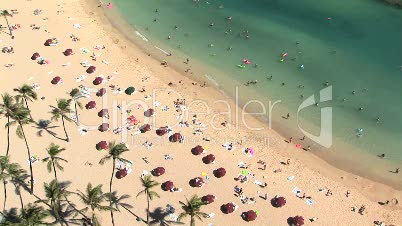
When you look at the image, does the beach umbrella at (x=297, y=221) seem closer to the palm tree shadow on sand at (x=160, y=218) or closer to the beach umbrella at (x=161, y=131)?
the palm tree shadow on sand at (x=160, y=218)

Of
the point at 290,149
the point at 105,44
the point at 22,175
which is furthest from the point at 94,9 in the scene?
the point at 290,149

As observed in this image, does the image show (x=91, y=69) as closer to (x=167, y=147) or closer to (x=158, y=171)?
(x=167, y=147)

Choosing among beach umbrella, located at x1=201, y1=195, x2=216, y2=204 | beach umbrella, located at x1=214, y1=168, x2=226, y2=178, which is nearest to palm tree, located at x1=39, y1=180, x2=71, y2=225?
beach umbrella, located at x1=201, y1=195, x2=216, y2=204

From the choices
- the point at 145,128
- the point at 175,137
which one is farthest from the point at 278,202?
the point at 145,128

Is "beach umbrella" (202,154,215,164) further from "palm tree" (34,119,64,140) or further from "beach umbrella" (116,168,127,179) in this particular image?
"palm tree" (34,119,64,140)

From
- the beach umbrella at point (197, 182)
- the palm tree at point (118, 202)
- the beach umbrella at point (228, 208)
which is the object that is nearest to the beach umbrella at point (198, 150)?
the beach umbrella at point (197, 182)

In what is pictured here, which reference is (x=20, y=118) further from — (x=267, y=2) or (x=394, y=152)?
(x=267, y=2)
